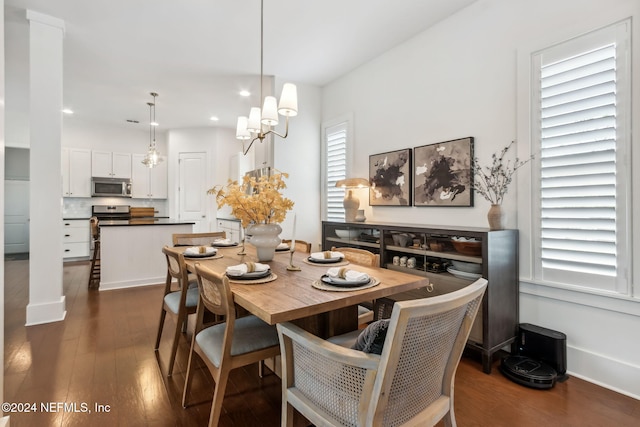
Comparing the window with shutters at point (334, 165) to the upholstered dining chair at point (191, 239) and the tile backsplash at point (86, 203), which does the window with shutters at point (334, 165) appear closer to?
the upholstered dining chair at point (191, 239)

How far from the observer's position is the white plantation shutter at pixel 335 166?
427 centimetres

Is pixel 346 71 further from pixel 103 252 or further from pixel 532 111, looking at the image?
pixel 103 252

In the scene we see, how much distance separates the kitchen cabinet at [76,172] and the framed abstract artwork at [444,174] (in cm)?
683

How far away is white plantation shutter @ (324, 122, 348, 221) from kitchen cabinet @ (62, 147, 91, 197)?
5454mm

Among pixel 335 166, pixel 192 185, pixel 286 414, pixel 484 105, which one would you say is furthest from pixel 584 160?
pixel 192 185

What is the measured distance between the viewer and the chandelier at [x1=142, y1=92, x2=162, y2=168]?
5336 mm

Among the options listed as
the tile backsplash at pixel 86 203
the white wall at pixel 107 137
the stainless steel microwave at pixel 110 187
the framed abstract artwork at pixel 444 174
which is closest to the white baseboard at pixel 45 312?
the framed abstract artwork at pixel 444 174

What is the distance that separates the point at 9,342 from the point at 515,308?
4148mm

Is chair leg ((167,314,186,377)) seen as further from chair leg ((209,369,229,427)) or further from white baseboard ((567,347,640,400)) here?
white baseboard ((567,347,640,400))

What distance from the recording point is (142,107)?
18.5ft

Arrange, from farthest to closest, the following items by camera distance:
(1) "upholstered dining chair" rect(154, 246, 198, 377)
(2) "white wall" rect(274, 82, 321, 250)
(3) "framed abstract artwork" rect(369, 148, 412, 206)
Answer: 1. (2) "white wall" rect(274, 82, 321, 250)
2. (3) "framed abstract artwork" rect(369, 148, 412, 206)
3. (1) "upholstered dining chair" rect(154, 246, 198, 377)

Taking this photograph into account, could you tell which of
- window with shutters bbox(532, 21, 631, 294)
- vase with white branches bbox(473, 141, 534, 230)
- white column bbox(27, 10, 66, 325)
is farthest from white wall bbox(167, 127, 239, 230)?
window with shutters bbox(532, 21, 631, 294)

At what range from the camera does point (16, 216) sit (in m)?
7.01

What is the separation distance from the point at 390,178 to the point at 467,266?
1.40 m
